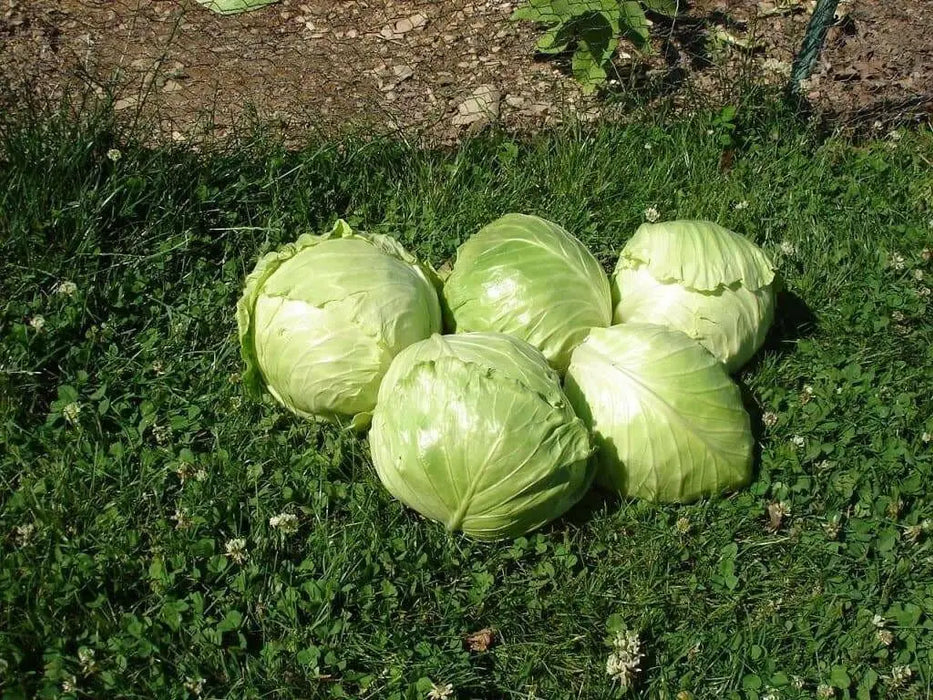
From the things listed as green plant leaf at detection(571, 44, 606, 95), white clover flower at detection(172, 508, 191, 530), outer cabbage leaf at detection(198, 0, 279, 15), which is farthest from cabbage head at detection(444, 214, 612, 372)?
outer cabbage leaf at detection(198, 0, 279, 15)

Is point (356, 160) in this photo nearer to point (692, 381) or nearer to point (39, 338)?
point (39, 338)

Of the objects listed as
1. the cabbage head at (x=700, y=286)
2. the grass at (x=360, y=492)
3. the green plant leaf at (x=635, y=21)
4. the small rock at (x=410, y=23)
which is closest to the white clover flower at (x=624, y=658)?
the grass at (x=360, y=492)

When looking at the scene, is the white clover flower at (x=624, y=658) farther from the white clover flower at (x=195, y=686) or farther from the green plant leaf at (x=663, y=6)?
the green plant leaf at (x=663, y=6)

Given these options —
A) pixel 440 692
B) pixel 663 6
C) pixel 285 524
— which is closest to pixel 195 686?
pixel 285 524

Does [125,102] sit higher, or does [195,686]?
[125,102]

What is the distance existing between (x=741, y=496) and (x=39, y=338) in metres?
2.93

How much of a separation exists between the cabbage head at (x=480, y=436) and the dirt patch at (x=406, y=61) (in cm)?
222

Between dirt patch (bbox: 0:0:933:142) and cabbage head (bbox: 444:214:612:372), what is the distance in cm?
151

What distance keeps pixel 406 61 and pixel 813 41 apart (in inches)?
91.5

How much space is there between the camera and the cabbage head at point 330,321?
3.69 meters

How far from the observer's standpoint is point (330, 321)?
3.68m

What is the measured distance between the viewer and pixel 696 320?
3959 millimetres

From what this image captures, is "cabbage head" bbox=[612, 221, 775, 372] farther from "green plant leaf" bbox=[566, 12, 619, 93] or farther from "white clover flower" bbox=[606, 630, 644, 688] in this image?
"green plant leaf" bbox=[566, 12, 619, 93]

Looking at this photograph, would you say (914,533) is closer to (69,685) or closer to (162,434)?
(162,434)
